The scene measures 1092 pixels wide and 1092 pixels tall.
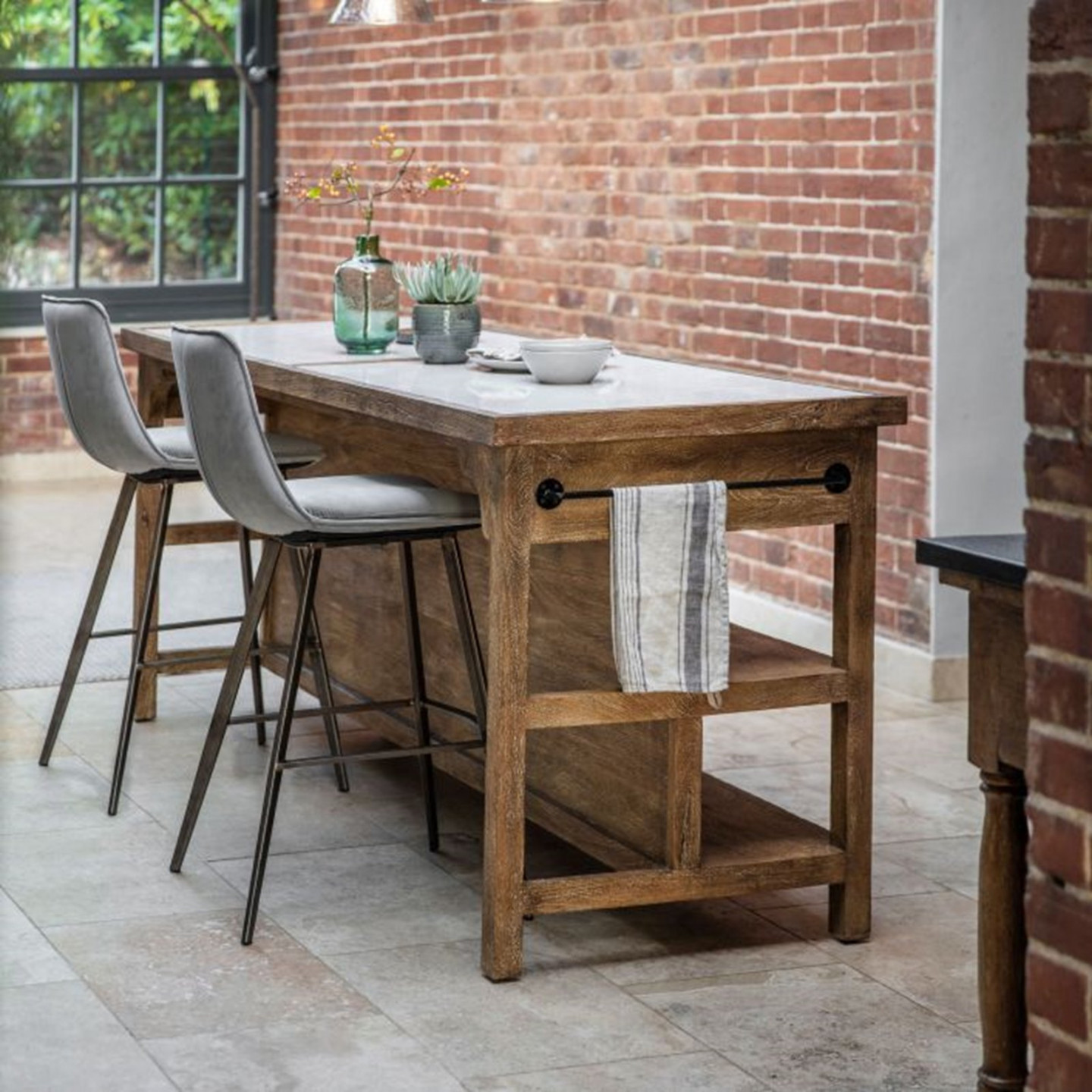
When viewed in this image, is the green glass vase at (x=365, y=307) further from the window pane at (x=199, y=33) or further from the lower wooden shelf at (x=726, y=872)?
the window pane at (x=199, y=33)

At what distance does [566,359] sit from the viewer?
385 centimetres

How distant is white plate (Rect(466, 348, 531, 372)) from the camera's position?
163 inches

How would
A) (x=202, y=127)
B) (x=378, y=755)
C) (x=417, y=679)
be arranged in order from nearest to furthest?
1. (x=378, y=755)
2. (x=417, y=679)
3. (x=202, y=127)

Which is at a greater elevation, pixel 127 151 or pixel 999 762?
pixel 127 151

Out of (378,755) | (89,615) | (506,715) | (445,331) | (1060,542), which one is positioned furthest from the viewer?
(89,615)

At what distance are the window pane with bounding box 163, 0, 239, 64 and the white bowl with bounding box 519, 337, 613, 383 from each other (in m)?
5.74

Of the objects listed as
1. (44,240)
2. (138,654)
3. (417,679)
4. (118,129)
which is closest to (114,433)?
(138,654)

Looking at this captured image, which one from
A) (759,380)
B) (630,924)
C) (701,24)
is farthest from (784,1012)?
(701,24)

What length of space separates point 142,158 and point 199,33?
0.59m

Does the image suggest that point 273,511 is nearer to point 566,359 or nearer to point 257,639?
point 566,359

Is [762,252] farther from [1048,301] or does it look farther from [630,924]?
[1048,301]

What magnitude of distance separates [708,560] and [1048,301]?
1.45m

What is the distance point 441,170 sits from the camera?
8266mm

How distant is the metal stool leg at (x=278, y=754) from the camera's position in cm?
371
